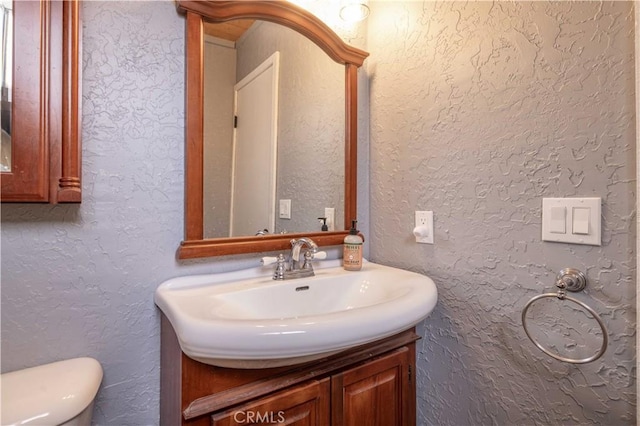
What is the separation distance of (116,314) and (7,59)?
0.62m

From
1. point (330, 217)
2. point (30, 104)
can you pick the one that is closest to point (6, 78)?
point (30, 104)

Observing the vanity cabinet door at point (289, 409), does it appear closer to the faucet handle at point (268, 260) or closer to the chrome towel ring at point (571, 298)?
the faucet handle at point (268, 260)

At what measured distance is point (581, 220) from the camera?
706 mm

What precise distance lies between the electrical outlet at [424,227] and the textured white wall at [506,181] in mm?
23

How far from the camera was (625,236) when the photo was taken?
653 millimetres

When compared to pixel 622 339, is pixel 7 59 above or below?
above

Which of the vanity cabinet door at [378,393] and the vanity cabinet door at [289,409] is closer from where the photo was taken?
the vanity cabinet door at [289,409]

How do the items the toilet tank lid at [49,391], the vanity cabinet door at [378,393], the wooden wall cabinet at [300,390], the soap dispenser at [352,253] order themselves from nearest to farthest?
the toilet tank lid at [49,391] → the wooden wall cabinet at [300,390] → the vanity cabinet door at [378,393] → the soap dispenser at [352,253]

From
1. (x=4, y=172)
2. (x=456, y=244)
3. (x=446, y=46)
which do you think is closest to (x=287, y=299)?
(x=456, y=244)

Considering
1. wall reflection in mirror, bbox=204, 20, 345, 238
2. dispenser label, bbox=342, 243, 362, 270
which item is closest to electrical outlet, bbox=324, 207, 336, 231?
wall reflection in mirror, bbox=204, 20, 345, 238

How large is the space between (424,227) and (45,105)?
106 centimetres

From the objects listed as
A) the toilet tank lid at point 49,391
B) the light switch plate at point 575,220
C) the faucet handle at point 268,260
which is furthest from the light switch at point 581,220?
the toilet tank lid at point 49,391

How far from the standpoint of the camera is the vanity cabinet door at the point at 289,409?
2.15ft

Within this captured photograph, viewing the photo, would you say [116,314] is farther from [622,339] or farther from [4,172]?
[622,339]
